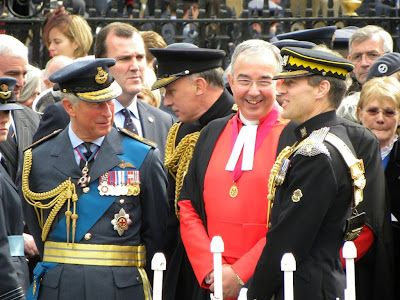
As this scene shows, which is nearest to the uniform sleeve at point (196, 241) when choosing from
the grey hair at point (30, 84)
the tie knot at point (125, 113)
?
the tie knot at point (125, 113)

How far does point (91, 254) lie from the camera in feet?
17.1

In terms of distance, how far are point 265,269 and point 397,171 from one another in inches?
73.2

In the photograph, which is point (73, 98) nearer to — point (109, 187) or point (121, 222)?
point (109, 187)

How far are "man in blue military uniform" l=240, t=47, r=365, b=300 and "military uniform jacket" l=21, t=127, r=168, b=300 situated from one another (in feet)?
3.17

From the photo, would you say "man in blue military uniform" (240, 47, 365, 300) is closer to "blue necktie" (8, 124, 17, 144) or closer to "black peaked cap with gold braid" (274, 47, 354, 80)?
"black peaked cap with gold braid" (274, 47, 354, 80)

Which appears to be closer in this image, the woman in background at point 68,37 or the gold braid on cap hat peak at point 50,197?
the gold braid on cap hat peak at point 50,197

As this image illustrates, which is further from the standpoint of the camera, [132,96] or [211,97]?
[132,96]

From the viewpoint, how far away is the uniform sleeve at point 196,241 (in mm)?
5191

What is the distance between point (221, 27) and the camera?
10.6 meters

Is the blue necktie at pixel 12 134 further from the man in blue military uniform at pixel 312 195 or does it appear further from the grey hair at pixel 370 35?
the grey hair at pixel 370 35

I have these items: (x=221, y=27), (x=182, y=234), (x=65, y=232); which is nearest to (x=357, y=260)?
(x=182, y=234)

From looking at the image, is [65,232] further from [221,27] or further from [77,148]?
[221,27]

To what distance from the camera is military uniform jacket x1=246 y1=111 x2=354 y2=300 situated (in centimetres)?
447

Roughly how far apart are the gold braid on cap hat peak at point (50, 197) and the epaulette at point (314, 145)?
1.45 m
